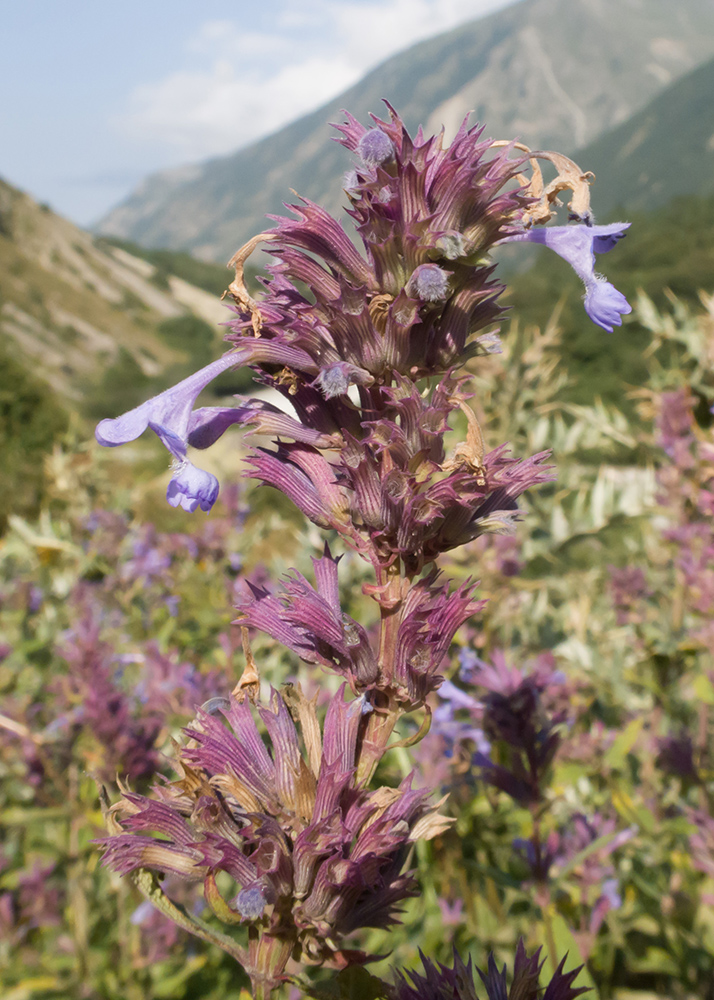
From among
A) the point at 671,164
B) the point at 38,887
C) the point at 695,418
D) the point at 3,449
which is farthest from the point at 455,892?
the point at 671,164

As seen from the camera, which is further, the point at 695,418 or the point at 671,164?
the point at 671,164

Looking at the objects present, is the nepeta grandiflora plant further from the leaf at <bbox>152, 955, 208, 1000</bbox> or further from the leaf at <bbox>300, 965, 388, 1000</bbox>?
the leaf at <bbox>152, 955, 208, 1000</bbox>

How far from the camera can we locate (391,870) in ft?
3.69

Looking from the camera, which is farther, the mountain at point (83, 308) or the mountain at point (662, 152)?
the mountain at point (83, 308)

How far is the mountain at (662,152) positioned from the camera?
49719 millimetres

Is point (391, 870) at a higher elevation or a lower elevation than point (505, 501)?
lower

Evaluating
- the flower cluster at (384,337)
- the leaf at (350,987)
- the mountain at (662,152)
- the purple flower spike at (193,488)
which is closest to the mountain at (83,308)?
the mountain at (662,152)

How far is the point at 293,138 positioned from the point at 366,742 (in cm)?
21991

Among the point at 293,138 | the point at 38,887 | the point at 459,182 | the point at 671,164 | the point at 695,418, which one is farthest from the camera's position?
the point at 293,138

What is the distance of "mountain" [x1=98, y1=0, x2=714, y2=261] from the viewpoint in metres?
136

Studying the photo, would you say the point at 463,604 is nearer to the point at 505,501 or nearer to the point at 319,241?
the point at 505,501

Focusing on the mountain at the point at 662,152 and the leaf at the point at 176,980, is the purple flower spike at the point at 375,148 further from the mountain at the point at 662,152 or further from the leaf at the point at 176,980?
the mountain at the point at 662,152

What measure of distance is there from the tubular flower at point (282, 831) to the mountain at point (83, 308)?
50.9m

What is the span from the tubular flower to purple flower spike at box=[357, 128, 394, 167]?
820 mm
